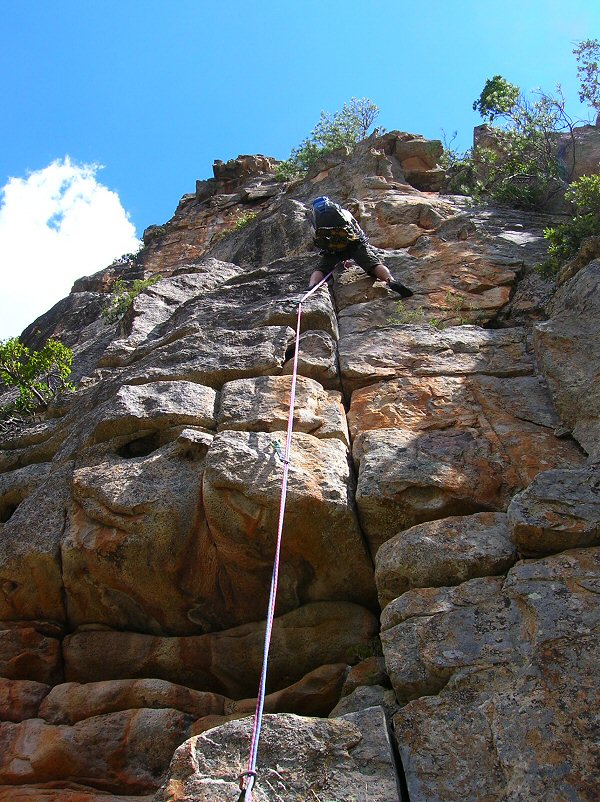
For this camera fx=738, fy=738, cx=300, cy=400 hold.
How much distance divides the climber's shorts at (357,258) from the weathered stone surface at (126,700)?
5556 millimetres

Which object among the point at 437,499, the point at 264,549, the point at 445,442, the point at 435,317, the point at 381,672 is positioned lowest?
the point at 381,672

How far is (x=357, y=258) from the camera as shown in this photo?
9.39 m

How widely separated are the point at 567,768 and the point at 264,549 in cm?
270

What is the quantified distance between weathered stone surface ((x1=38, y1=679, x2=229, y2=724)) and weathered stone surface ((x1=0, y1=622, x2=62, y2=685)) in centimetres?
31

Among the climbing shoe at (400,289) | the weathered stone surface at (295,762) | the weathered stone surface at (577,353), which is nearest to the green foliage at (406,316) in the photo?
the climbing shoe at (400,289)

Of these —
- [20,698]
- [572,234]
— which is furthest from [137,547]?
[572,234]

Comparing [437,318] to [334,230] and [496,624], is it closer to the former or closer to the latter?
[334,230]

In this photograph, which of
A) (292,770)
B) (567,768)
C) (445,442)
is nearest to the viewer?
(567,768)

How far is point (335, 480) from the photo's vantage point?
18.2ft

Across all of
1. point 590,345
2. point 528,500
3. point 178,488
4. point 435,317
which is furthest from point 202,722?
point 435,317

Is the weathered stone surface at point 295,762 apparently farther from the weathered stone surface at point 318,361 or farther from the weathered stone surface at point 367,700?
the weathered stone surface at point 318,361

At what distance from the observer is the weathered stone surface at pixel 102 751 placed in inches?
194

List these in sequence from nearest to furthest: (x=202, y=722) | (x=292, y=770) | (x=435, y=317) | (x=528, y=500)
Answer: (x=292, y=770) < (x=528, y=500) < (x=202, y=722) < (x=435, y=317)

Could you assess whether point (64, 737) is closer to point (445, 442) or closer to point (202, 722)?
point (202, 722)
